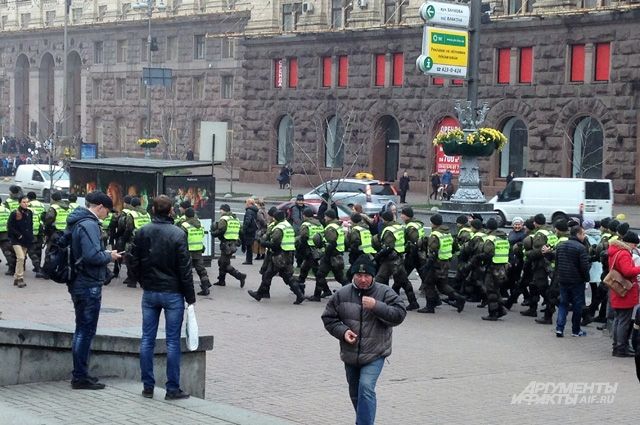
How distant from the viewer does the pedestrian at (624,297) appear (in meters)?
15.8

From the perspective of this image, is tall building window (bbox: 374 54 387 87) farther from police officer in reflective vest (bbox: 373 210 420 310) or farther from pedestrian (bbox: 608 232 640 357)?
pedestrian (bbox: 608 232 640 357)

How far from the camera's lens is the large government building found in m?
44.6

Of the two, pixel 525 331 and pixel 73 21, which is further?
pixel 73 21

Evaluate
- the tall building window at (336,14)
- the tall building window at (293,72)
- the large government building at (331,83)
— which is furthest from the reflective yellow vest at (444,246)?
the tall building window at (293,72)

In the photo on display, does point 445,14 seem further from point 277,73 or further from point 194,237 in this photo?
point 277,73

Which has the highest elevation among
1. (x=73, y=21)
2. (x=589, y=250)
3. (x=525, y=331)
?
(x=73, y=21)

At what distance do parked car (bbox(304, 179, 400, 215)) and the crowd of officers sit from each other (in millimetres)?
16221

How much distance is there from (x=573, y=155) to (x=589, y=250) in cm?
2706

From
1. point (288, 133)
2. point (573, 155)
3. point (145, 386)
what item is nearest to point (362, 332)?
point (145, 386)

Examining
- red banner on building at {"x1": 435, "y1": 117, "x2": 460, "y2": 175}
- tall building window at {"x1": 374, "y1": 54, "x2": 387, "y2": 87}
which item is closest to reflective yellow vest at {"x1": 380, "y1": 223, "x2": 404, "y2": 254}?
red banner on building at {"x1": 435, "y1": 117, "x2": 460, "y2": 175}

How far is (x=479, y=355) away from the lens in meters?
16.0

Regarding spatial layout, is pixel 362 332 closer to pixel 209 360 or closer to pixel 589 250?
pixel 209 360

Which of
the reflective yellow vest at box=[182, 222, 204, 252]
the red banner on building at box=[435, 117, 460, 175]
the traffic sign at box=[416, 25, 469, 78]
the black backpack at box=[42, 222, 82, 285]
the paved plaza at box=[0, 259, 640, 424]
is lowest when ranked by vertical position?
the paved plaza at box=[0, 259, 640, 424]

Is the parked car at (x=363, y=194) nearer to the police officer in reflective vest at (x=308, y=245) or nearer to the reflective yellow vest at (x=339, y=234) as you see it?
the police officer in reflective vest at (x=308, y=245)
